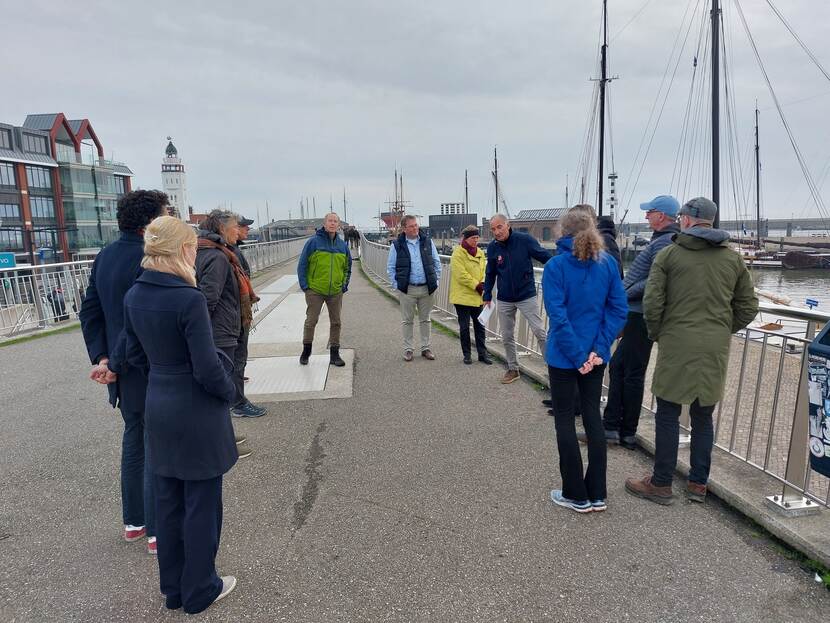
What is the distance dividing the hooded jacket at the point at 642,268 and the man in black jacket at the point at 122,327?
10.5ft

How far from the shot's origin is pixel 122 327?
302cm

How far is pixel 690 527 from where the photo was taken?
3.17 m

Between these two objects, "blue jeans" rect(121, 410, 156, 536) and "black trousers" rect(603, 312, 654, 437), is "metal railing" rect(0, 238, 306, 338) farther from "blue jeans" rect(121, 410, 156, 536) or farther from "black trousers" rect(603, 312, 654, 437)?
"black trousers" rect(603, 312, 654, 437)

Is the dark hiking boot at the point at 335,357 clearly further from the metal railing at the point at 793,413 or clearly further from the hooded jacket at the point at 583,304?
the hooded jacket at the point at 583,304

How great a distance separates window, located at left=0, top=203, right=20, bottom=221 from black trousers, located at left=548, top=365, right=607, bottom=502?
189 feet

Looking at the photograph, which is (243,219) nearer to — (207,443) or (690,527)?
(207,443)

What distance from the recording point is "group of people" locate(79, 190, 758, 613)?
2.39m

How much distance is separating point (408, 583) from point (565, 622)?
0.76m

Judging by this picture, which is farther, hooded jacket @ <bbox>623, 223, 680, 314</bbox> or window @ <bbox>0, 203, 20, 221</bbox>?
window @ <bbox>0, 203, 20, 221</bbox>

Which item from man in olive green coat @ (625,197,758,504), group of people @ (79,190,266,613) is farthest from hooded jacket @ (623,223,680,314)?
group of people @ (79,190,266,613)

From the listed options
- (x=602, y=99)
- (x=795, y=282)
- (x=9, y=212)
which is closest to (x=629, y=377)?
(x=602, y=99)

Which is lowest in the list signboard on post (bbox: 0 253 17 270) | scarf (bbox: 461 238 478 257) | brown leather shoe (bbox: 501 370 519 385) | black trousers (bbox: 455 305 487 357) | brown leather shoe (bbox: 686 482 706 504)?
signboard on post (bbox: 0 253 17 270)

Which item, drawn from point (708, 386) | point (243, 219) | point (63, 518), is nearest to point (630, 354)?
point (708, 386)

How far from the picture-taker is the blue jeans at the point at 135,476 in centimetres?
305
